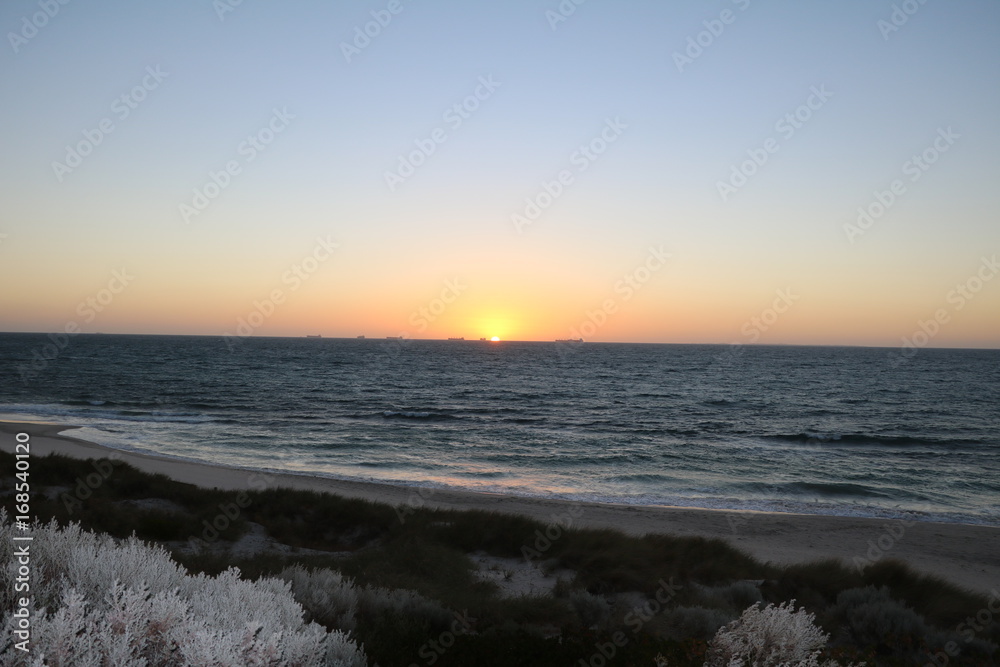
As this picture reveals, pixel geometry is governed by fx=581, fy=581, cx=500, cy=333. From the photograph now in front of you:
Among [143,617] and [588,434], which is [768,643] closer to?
[143,617]

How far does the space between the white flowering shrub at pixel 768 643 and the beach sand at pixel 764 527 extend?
7.38 m

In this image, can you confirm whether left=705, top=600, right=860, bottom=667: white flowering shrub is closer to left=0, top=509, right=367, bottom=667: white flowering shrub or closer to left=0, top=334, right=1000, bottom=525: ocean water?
left=0, top=509, right=367, bottom=667: white flowering shrub

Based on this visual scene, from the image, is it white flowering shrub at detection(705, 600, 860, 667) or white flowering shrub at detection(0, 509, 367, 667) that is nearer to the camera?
white flowering shrub at detection(0, 509, 367, 667)

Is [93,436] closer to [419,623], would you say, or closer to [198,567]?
[198,567]

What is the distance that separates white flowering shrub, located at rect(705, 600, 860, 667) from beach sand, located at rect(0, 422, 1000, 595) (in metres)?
7.38

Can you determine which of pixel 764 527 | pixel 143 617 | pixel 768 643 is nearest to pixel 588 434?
pixel 764 527

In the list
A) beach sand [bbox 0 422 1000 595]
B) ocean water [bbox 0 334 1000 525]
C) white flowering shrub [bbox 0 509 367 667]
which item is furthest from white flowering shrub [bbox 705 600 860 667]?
ocean water [bbox 0 334 1000 525]

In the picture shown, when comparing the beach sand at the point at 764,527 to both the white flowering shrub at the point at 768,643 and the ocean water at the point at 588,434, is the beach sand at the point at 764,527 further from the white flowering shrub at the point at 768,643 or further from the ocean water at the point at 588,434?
the white flowering shrub at the point at 768,643

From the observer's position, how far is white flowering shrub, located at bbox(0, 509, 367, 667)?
3.40 metres

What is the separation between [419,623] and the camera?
621 centimetres

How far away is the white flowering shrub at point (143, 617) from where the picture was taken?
3400mm

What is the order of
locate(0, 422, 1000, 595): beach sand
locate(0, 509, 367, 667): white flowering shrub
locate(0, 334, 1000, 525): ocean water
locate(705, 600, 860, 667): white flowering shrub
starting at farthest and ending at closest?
1. locate(0, 334, 1000, 525): ocean water
2. locate(0, 422, 1000, 595): beach sand
3. locate(705, 600, 860, 667): white flowering shrub
4. locate(0, 509, 367, 667): white flowering shrub

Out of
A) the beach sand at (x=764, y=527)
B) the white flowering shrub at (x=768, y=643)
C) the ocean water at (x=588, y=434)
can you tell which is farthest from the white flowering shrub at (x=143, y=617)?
the ocean water at (x=588, y=434)

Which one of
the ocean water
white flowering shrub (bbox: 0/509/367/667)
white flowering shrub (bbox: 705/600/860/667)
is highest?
white flowering shrub (bbox: 0/509/367/667)
